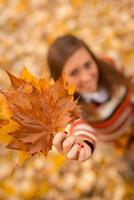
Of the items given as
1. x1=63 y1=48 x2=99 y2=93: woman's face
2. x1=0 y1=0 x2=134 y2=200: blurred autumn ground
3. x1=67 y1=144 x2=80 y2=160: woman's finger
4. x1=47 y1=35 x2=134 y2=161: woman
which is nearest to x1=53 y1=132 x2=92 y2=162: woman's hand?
x1=67 y1=144 x2=80 y2=160: woman's finger

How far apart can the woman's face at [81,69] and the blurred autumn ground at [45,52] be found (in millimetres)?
456

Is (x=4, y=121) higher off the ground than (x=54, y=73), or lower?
lower

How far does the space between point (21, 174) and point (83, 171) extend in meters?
0.26

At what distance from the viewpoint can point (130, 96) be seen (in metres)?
1.55

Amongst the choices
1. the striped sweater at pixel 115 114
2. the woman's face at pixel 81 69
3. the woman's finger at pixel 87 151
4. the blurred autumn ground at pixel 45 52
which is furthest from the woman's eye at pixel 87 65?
the woman's finger at pixel 87 151

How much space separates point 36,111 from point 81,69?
773mm

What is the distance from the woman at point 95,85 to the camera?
1.33 m

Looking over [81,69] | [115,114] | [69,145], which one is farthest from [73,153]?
[115,114]

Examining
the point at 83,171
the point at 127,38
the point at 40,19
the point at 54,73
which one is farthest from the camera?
the point at 40,19

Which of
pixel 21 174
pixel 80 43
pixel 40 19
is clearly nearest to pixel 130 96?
pixel 80 43

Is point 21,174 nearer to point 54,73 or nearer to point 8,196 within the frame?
point 8,196

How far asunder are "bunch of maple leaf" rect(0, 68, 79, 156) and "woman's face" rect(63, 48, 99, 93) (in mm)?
747

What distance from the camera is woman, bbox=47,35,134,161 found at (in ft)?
4.37

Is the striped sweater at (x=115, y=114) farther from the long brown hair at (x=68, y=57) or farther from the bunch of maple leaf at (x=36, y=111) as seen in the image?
the bunch of maple leaf at (x=36, y=111)
